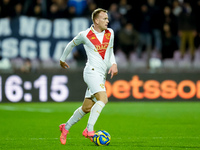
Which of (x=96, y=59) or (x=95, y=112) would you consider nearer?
(x=95, y=112)

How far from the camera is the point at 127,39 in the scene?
1766 centimetres

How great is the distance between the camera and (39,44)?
57.9ft

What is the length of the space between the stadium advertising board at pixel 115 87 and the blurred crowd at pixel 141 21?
2.50 ft

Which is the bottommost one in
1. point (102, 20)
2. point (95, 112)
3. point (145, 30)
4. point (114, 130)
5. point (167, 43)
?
point (114, 130)

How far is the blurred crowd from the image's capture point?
17.7m

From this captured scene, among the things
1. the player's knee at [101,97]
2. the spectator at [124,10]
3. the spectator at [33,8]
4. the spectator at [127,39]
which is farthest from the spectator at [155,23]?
the player's knee at [101,97]

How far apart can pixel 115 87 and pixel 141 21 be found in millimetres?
2621

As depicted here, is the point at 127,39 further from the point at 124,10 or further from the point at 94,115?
the point at 94,115

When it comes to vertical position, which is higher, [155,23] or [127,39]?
[155,23]

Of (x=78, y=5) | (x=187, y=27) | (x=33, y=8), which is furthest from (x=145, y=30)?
(x=33, y=8)

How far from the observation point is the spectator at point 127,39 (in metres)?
17.7

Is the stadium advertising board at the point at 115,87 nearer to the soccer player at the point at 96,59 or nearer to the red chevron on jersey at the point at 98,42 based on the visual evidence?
the soccer player at the point at 96,59

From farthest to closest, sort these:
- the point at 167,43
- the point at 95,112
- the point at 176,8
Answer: the point at 176,8
the point at 167,43
the point at 95,112

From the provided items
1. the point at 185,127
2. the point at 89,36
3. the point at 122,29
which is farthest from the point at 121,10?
the point at 89,36
